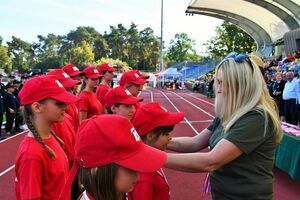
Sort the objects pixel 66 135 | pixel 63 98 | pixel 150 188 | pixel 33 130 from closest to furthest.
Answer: pixel 150 188 → pixel 33 130 → pixel 63 98 → pixel 66 135

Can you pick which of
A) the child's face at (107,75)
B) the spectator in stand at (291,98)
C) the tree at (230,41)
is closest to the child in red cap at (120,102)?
the child's face at (107,75)

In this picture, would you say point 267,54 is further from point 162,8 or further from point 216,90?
point 216,90

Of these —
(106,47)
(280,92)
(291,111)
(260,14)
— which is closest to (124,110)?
(291,111)

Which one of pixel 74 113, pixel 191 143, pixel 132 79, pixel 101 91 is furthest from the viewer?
pixel 101 91

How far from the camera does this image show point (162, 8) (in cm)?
5722

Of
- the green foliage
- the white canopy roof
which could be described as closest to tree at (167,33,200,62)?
the green foliage

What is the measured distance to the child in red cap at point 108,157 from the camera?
4.75 feet

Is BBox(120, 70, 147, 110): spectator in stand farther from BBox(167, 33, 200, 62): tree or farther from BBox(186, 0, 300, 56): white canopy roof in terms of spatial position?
BBox(167, 33, 200, 62): tree

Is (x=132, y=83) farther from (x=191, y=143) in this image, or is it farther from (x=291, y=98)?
(x=291, y=98)

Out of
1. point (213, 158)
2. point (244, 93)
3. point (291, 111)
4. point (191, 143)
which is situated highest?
point (244, 93)

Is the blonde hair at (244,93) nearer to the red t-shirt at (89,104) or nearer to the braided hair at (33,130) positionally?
the braided hair at (33,130)

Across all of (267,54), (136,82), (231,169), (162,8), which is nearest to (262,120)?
(231,169)

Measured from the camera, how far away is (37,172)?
232cm

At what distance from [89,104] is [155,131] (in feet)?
9.75
